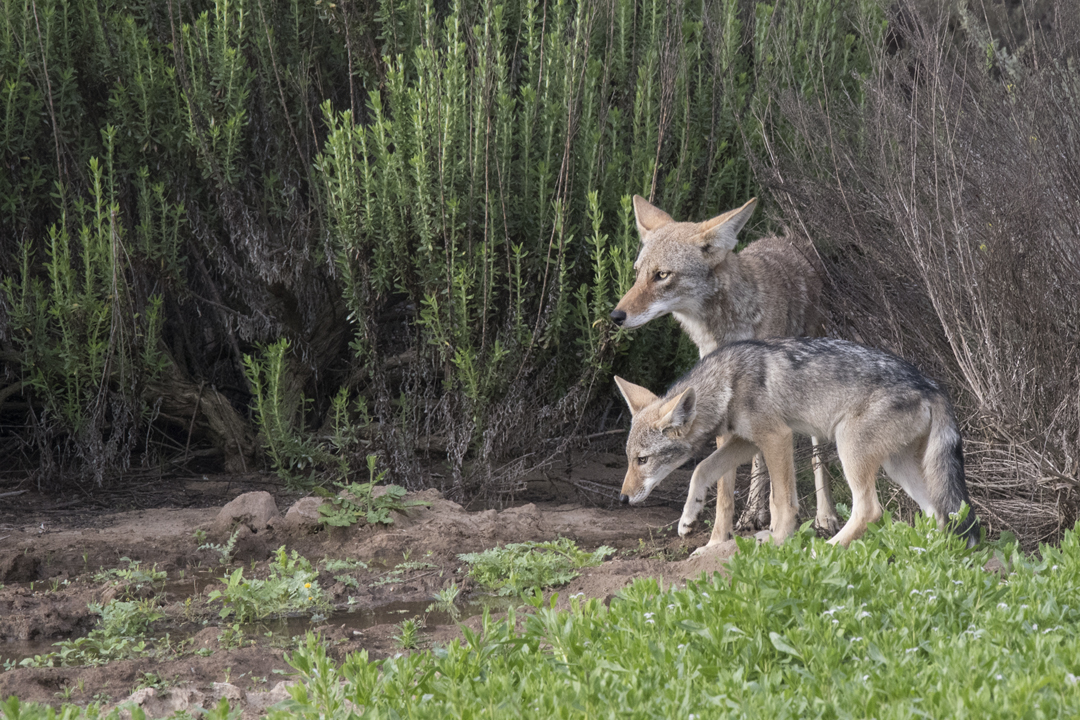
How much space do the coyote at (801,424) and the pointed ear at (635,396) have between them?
1.1 inches

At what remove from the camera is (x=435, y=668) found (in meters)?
3.23

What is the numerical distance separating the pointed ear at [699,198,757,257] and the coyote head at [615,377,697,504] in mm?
1058

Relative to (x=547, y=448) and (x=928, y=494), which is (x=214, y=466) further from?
(x=928, y=494)

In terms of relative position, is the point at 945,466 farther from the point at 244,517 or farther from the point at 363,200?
the point at 363,200

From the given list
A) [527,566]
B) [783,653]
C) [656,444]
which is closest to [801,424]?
[656,444]

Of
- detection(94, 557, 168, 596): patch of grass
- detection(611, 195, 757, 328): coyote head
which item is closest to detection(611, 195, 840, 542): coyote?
detection(611, 195, 757, 328): coyote head

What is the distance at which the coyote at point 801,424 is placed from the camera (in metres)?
5.22

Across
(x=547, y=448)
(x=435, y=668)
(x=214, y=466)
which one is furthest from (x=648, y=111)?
(x=435, y=668)

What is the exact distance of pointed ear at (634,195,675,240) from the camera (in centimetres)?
676

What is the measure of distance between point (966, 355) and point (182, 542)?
4.43 metres

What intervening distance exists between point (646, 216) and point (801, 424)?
1.84 metres

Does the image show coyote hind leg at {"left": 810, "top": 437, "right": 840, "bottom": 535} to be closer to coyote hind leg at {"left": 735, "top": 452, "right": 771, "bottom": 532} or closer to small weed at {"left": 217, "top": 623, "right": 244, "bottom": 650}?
coyote hind leg at {"left": 735, "top": 452, "right": 771, "bottom": 532}

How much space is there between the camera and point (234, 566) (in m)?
5.98

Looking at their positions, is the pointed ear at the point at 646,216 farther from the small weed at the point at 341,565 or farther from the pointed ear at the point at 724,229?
the small weed at the point at 341,565
